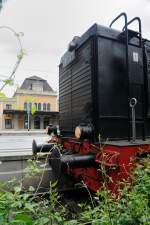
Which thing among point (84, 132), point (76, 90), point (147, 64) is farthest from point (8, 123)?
point (84, 132)

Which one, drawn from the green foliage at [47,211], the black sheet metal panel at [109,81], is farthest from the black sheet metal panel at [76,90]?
the green foliage at [47,211]

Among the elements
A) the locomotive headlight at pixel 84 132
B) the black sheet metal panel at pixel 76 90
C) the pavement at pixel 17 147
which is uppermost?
the black sheet metal panel at pixel 76 90

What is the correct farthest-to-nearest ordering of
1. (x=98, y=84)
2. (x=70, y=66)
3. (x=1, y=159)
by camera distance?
(x=1, y=159)
(x=70, y=66)
(x=98, y=84)

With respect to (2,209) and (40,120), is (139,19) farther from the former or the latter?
(40,120)

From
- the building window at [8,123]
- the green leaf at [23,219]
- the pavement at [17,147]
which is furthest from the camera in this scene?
the building window at [8,123]

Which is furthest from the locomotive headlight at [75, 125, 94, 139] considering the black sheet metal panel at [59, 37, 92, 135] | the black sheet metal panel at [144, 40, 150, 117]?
the black sheet metal panel at [144, 40, 150, 117]

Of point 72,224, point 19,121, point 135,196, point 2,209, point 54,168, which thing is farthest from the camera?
point 19,121

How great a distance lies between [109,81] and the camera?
342cm

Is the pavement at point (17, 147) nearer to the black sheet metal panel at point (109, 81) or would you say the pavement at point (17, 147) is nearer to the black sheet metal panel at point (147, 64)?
the black sheet metal panel at point (109, 81)

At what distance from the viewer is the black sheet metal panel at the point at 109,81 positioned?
10.9 ft

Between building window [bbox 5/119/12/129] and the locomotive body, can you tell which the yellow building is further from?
the locomotive body

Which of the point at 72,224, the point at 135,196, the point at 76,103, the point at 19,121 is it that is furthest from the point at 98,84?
the point at 19,121

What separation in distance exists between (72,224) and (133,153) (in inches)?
67.7

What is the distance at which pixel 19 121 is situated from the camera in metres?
31.5
